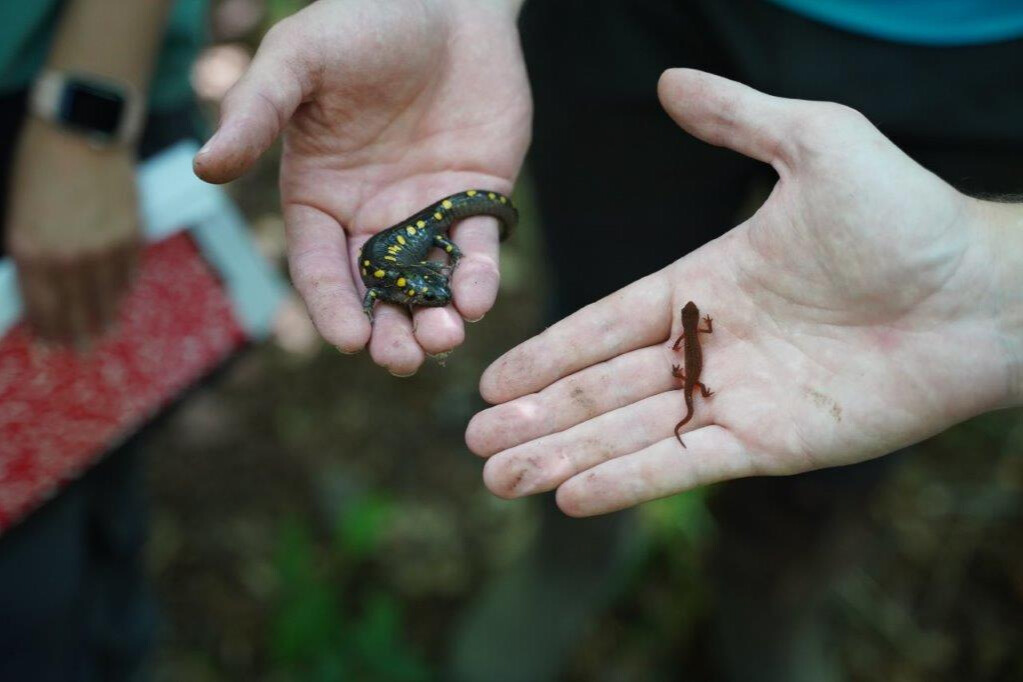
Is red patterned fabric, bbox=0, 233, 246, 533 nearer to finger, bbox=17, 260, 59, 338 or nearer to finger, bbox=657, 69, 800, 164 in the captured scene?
finger, bbox=17, 260, 59, 338

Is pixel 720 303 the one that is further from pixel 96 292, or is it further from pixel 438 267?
pixel 96 292

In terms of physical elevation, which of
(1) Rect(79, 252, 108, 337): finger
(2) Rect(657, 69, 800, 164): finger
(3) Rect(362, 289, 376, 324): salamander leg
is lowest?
(1) Rect(79, 252, 108, 337): finger

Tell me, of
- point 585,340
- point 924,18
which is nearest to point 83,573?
point 585,340

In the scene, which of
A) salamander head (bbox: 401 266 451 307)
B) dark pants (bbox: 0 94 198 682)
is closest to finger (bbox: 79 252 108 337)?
dark pants (bbox: 0 94 198 682)

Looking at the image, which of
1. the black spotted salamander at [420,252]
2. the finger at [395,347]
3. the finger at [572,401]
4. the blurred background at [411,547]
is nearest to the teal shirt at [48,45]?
the black spotted salamander at [420,252]

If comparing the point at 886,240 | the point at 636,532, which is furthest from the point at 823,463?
the point at 636,532

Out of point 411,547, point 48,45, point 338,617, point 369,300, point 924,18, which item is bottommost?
point 411,547

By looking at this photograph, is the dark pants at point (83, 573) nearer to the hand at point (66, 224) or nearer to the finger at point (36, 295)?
the hand at point (66, 224)

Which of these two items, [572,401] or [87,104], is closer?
[572,401]
